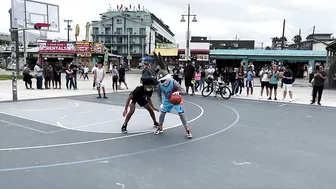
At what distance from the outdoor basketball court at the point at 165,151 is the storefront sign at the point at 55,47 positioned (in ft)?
116

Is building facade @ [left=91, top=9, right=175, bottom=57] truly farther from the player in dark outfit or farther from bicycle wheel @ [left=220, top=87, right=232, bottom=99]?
the player in dark outfit

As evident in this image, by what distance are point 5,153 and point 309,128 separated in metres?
7.71

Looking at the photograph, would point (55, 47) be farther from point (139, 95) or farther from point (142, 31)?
point (142, 31)

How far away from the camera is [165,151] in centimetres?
611

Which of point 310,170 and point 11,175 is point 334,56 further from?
point 11,175

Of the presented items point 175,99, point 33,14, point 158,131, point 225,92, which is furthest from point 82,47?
point 175,99

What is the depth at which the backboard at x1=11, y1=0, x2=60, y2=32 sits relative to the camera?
14469 millimetres

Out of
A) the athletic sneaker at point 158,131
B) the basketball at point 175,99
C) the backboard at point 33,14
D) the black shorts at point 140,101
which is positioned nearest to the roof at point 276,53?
the backboard at point 33,14

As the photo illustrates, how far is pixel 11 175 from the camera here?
470 cm

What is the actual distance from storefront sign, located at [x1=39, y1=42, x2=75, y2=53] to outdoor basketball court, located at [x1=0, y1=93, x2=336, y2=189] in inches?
1390

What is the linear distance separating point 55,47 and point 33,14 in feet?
96.4

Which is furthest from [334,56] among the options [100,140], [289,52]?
[100,140]

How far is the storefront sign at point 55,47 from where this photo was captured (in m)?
43.6

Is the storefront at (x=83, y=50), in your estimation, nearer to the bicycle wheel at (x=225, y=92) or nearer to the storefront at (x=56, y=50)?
the storefront at (x=56, y=50)
